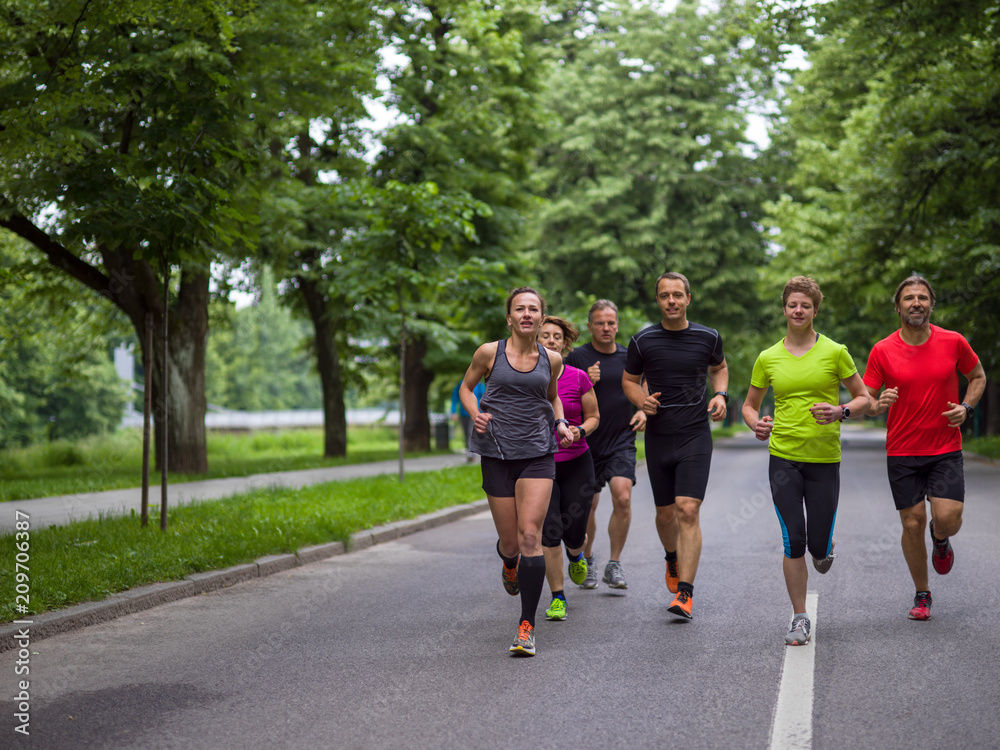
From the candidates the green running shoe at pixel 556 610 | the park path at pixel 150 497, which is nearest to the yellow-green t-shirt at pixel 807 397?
the green running shoe at pixel 556 610

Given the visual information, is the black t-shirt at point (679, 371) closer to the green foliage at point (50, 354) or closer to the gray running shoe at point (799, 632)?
the gray running shoe at point (799, 632)

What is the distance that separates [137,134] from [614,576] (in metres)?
5.88

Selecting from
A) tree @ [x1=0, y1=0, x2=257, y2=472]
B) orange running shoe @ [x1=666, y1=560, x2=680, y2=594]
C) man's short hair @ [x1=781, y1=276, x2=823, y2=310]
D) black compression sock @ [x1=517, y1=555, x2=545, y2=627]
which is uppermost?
tree @ [x1=0, y1=0, x2=257, y2=472]

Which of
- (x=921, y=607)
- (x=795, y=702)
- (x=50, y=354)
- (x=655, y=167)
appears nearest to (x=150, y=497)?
(x=921, y=607)

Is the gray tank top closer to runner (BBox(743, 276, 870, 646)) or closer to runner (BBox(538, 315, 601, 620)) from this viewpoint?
runner (BBox(538, 315, 601, 620))

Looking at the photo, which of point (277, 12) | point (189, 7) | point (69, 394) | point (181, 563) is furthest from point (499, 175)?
point (69, 394)

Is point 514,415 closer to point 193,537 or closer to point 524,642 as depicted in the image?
point 524,642

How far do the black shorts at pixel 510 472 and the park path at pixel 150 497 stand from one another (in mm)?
5706

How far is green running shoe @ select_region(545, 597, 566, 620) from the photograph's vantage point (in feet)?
21.2

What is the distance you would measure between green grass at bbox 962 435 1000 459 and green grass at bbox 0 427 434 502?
13.7m

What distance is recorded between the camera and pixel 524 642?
5.52m

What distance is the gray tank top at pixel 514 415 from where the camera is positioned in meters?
5.77

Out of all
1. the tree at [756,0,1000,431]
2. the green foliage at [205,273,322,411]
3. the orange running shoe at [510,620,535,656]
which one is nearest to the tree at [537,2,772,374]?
the tree at [756,0,1000,431]

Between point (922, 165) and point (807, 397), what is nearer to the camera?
point (807, 397)
